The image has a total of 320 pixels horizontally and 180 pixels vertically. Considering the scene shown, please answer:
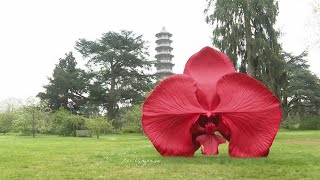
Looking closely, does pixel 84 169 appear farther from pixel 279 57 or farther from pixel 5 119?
pixel 5 119

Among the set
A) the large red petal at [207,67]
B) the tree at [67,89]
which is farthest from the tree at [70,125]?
the large red petal at [207,67]

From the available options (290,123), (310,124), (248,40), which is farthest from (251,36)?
(290,123)

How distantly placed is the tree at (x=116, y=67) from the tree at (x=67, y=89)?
1.49 m

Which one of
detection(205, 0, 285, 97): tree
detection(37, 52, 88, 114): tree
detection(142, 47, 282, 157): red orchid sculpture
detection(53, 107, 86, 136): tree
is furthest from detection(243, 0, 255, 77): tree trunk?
detection(37, 52, 88, 114): tree

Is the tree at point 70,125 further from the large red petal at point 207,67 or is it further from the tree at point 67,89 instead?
the large red petal at point 207,67

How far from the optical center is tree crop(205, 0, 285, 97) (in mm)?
26078

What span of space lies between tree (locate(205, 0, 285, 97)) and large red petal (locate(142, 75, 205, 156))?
600 inches

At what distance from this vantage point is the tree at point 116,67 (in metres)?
50.1

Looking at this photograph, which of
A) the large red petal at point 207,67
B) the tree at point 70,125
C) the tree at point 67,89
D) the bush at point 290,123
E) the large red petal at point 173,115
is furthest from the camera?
the tree at point 67,89

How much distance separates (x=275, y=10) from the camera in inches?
1029

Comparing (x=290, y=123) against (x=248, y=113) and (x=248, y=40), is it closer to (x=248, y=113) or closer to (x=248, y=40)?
(x=248, y=40)

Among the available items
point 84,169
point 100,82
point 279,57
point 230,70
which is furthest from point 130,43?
point 84,169

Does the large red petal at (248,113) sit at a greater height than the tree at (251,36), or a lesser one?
lesser

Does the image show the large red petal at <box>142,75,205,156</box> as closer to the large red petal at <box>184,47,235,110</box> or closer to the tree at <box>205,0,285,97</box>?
the large red petal at <box>184,47,235,110</box>
